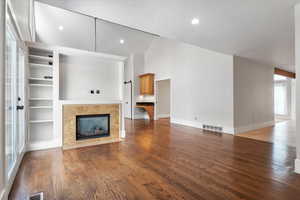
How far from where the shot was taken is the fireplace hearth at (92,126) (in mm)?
3730

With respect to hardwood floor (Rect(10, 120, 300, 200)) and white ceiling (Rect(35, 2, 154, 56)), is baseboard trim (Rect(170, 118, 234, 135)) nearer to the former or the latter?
hardwood floor (Rect(10, 120, 300, 200))

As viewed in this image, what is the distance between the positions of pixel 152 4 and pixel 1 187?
9.56 feet

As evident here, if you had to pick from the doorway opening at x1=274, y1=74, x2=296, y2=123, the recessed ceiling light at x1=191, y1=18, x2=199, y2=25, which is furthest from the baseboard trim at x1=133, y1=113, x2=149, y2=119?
the doorway opening at x1=274, y1=74, x2=296, y2=123

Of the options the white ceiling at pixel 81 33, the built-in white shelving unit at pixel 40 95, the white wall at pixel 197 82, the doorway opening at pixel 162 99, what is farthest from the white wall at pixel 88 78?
the doorway opening at pixel 162 99

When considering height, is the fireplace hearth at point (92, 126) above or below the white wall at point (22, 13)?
below

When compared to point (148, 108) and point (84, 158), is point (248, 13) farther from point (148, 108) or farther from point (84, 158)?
point (148, 108)

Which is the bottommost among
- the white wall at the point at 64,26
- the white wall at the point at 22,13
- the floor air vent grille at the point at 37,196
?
the floor air vent grille at the point at 37,196

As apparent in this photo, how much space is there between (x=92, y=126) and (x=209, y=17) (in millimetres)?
3497

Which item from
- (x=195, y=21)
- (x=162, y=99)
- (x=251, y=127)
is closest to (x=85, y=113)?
(x=195, y=21)

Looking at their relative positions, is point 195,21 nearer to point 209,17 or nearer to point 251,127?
point 209,17

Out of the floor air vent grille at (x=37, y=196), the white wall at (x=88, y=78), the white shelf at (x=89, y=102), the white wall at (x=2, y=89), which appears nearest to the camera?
the white wall at (x=2, y=89)

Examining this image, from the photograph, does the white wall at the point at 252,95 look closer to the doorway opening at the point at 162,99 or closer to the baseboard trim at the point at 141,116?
the doorway opening at the point at 162,99

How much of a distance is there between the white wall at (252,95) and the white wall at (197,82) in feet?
0.94

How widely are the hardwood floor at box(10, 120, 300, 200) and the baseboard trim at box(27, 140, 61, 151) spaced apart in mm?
310
